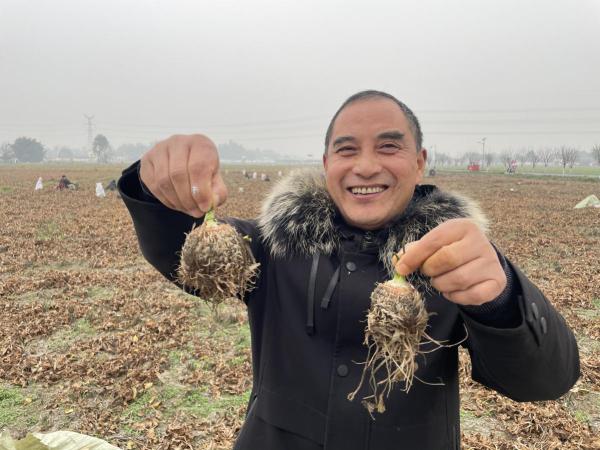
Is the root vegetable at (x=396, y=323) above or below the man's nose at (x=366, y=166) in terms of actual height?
below

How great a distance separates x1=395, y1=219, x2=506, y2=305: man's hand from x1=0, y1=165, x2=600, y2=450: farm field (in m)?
0.61

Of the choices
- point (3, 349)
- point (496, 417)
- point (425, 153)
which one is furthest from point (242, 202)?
point (425, 153)

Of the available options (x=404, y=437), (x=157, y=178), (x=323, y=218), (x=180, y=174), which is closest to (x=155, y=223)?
(x=157, y=178)

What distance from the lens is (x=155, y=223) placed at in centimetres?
228

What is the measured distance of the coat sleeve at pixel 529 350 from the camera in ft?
5.93

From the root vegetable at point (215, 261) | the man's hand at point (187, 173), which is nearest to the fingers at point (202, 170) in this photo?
the man's hand at point (187, 173)

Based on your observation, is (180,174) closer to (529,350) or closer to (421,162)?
(421,162)

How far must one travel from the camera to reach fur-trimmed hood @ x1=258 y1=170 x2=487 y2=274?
2354 mm

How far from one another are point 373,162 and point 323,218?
48 centimetres

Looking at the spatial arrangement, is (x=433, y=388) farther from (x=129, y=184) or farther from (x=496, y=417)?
(x=496, y=417)

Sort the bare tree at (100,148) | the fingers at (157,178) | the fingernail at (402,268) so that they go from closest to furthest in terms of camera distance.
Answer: the fingernail at (402,268)
the fingers at (157,178)
the bare tree at (100,148)

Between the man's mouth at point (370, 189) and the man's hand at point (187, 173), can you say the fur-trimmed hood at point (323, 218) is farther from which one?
the man's hand at point (187, 173)

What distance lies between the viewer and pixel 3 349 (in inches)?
259

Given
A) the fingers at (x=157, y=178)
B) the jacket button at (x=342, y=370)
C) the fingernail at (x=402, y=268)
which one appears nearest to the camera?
the fingernail at (x=402, y=268)
